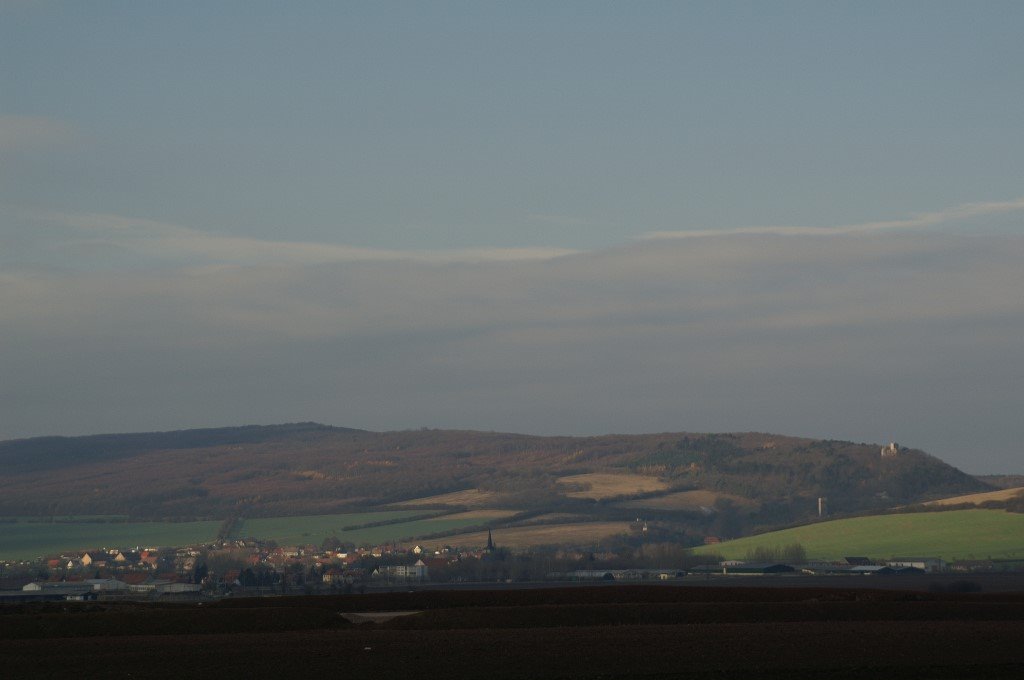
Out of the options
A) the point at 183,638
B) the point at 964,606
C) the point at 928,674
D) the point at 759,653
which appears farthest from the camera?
the point at 964,606

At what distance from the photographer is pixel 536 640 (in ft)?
229

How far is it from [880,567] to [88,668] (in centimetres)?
13699

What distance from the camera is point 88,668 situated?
62.0m

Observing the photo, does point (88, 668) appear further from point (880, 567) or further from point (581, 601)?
A: point (880, 567)

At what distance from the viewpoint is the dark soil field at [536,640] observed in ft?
202

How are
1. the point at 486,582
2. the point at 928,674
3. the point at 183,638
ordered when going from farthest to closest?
the point at 486,582 → the point at 183,638 → the point at 928,674

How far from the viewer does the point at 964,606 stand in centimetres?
8975

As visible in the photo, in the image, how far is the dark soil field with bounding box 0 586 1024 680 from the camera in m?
61.6

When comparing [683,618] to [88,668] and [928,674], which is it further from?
[88,668]

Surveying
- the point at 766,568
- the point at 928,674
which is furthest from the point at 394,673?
the point at 766,568

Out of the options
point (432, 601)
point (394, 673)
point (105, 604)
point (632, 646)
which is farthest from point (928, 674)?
point (105, 604)

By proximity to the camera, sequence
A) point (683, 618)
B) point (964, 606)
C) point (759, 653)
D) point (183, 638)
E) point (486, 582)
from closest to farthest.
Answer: point (759, 653) → point (183, 638) → point (683, 618) → point (964, 606) → point (486, 582)

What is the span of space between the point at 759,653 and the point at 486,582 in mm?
116057

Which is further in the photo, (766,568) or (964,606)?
(766,568)
